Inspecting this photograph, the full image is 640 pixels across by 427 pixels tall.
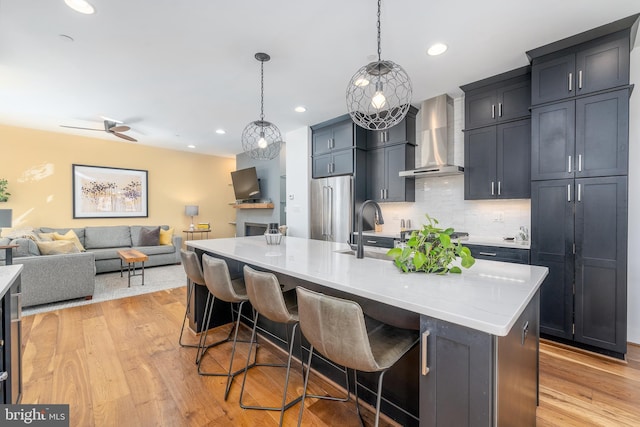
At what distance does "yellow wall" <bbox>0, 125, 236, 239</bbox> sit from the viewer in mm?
5512

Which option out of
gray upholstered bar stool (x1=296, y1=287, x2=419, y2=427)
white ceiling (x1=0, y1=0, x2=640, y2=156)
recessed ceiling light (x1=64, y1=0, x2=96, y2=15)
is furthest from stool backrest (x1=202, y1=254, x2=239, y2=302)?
recessed ceiling light (x1=64, y1=0, x2=96, y2=15)

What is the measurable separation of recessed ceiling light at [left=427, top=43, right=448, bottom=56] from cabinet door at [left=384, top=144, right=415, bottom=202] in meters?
1.55

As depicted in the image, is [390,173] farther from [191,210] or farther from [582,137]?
[191,210]

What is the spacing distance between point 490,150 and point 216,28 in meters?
3.15

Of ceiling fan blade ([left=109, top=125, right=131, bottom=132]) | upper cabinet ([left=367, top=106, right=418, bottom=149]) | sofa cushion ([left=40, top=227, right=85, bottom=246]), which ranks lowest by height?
sofa cushion ([left=40, top=227, right=85, bottom=246])

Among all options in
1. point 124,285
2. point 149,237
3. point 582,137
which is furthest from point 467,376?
point 149,237

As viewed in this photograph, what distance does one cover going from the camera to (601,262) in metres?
2.47

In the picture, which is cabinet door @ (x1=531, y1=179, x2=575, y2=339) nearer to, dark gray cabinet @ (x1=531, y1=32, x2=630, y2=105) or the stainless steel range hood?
dark gray cabinet @ (x1=531, y1=32, x2=630, y2=105)

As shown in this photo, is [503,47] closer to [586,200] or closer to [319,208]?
[586,200]

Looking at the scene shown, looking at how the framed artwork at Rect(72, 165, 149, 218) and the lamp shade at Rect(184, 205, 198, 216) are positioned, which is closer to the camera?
the framed artwork at Rect(72, 165, 149, 218)

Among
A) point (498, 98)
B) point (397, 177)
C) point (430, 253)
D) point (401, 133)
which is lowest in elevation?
point (430, 253)

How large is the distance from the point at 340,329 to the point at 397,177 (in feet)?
11.2

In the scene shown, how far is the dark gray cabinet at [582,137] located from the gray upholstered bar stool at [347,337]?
239cm

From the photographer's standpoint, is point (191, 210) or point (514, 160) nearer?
point (514, 160)
